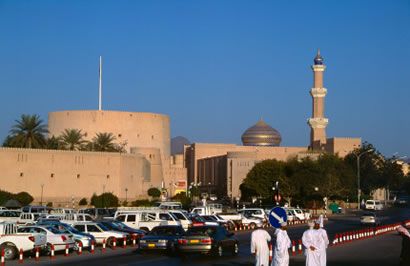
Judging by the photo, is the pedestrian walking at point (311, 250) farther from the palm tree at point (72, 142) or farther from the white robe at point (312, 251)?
the palm tree at point (72, 142)

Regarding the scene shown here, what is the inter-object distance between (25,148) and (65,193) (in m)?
6.65

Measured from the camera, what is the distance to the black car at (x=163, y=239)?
2611 centimetres

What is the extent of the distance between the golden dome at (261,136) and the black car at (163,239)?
444ft

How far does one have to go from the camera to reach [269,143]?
162375mm

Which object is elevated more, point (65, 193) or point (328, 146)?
point (328, 146)

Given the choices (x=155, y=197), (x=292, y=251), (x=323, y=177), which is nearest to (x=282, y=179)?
(x=323, y=177)

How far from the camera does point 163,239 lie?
26.2 metres

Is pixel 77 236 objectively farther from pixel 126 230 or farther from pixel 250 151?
pixel 250 151

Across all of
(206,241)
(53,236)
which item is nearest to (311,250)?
(206,241)

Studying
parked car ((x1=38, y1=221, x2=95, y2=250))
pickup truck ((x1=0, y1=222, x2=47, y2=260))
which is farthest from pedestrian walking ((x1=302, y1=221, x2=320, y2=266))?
parked car ((x1=38, y1=221, x2=95, y2=250))

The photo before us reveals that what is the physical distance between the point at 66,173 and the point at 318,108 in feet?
182

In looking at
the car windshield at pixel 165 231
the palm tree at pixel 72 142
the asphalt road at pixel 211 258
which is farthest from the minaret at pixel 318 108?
the car windshield at pixel 165 231

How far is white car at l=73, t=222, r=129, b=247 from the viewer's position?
102 ft

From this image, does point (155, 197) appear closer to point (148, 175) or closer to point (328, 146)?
point (148, 175)
